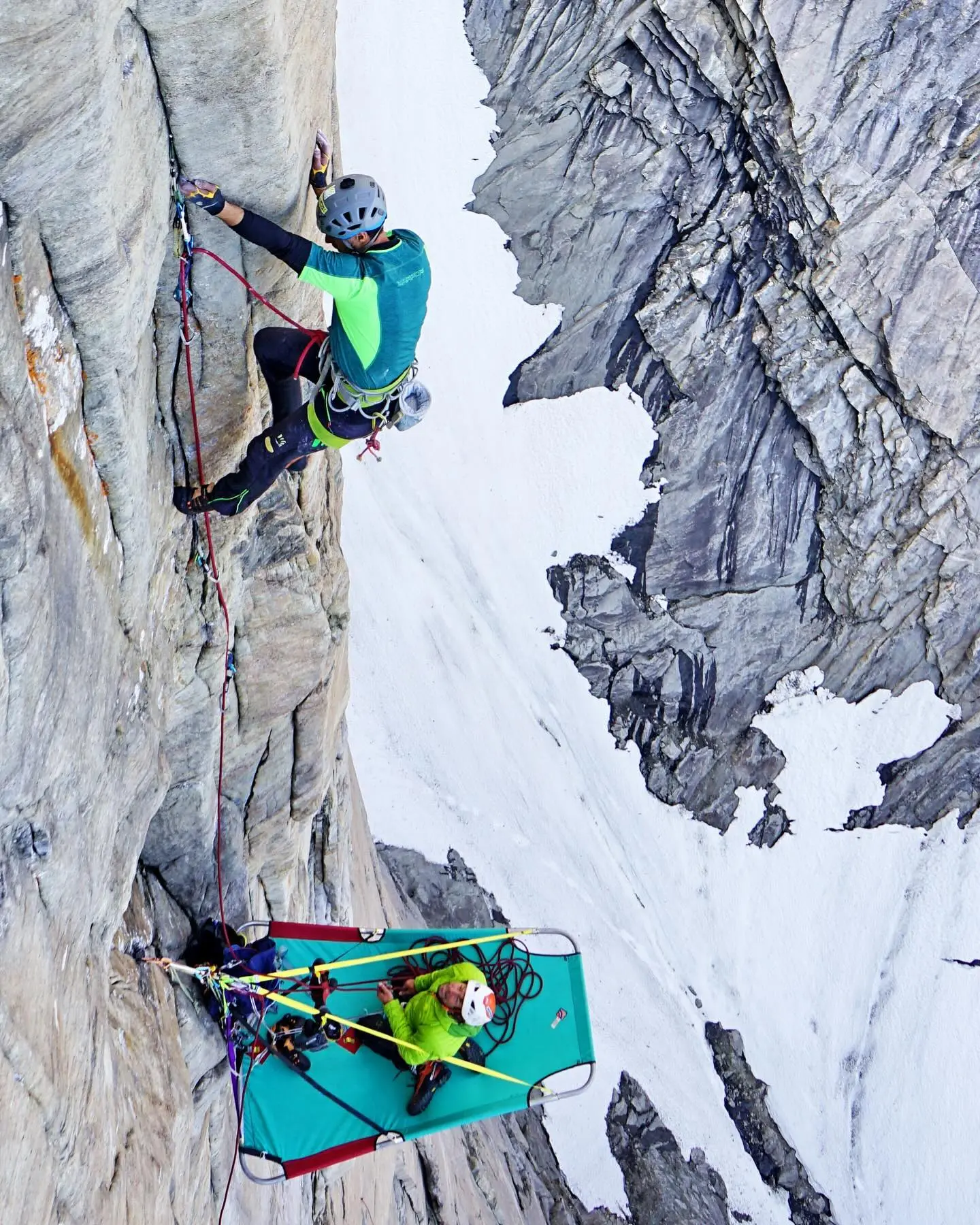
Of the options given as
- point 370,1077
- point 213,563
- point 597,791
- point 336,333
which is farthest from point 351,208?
point 597,791

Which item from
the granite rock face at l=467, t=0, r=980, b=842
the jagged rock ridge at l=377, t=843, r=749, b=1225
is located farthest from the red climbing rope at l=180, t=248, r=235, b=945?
the granite rock face at l=467, t=0, r=980, b=842

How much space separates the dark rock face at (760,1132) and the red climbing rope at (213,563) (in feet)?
47.3

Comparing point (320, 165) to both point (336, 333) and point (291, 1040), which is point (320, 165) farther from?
point (291, 1040)

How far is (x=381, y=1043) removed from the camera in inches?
322

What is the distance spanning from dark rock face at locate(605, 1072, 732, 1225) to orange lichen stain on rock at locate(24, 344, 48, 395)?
16957mm

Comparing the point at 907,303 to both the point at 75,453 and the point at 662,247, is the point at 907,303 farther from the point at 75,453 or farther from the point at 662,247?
the point at 75,453

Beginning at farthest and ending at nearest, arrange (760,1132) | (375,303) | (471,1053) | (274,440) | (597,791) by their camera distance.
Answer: (597,791) → (760,1132) → (471,1053) → (274,440) → (375,303)

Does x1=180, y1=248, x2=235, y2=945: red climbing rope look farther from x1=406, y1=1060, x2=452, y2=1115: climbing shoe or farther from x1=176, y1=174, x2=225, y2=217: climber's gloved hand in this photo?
x1=406, y1=1060, x2=452, y2=1115: climbing shoe

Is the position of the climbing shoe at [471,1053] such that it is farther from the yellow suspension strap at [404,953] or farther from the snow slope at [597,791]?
the snow slope at [597,791]

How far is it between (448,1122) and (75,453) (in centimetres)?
606

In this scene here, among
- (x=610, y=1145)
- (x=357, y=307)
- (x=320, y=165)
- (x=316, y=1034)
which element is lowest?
(x=610, y=1145)

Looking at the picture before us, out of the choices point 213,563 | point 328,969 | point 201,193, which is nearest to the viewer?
point 201,193

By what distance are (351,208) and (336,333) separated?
29.7 inches

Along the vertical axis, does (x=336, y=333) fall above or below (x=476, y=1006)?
above
